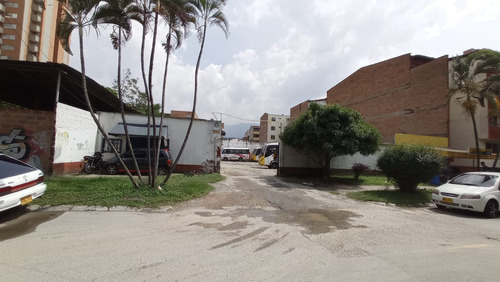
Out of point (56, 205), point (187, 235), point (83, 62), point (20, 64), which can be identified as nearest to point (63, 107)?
point (20, 64)

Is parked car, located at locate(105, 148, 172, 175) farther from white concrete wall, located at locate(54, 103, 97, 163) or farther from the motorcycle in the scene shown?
white concrete wall, located at locate(54, 103, 97, 163)

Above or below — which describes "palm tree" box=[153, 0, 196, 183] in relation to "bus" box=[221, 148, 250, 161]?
above

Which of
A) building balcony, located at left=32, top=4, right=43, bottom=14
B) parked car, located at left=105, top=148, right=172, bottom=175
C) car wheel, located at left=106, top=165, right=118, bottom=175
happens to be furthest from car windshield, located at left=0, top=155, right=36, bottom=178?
building balcony, located at left=32, top=4, right=43, bottom=14

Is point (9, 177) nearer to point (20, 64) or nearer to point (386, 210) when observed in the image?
point (20, 64)

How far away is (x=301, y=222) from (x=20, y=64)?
12.7 meters

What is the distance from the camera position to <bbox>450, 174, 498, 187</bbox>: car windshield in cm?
917

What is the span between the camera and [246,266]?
3914 mm

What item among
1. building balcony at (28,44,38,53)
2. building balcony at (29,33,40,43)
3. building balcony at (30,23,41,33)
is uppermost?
building balcony at (30,23,41,33)

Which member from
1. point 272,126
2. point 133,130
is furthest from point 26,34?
point 272,126

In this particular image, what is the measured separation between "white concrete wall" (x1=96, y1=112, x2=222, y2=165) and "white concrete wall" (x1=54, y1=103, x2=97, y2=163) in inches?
72.6

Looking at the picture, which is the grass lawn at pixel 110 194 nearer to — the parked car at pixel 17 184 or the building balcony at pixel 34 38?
the parked car at pixel 17 184

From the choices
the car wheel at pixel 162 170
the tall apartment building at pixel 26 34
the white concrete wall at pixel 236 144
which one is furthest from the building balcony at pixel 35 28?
the car wheel at pixel 162 170

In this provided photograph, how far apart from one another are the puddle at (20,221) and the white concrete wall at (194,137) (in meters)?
9.86

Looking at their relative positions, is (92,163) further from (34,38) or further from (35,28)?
(35,28)
